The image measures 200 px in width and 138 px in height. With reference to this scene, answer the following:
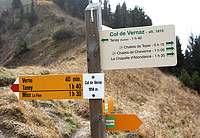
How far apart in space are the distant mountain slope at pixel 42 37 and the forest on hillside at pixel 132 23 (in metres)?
1.63

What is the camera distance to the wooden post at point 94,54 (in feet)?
8.15

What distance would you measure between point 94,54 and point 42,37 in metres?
44.4

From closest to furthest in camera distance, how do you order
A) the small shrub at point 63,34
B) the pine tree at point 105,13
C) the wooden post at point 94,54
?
the wooden post at point 94,54, the small shrub at point 63,34, the pine tree at point 105,13

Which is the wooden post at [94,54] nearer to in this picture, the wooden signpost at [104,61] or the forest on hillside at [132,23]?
the wooden signpost at [104,61]

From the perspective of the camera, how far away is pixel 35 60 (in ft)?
109

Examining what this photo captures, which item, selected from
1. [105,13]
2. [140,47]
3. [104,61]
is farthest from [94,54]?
[105,13]

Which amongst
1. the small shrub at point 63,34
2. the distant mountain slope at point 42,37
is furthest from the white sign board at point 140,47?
the small shrub at point 63,34

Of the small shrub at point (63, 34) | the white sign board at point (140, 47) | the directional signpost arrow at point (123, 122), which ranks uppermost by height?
the small shrub at point (63, 34)

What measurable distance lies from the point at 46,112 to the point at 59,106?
2.61ft

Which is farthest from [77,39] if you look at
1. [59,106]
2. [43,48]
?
[59,106]

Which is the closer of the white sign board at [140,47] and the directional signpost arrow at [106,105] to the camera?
the white sign board at [140,47]

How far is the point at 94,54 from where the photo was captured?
2.50 m

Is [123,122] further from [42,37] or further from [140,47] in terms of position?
[42,37]

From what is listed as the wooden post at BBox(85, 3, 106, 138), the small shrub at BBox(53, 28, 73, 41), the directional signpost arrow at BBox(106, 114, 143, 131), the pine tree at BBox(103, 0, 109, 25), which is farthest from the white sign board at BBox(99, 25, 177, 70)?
the pine tree at BBox(103, 0, 109, 25)
